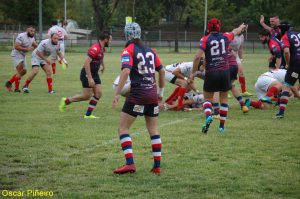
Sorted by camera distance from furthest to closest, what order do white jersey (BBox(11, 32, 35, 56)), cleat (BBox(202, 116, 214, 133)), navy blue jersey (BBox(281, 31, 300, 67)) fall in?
white jersey (BBox(11, 32, 35, 56)) → navy blue jersey (BBox(281, 31, 300, 67)) → cleat (BBox(202, 116, 214, 133))

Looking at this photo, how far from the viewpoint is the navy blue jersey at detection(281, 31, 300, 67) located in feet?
42.7

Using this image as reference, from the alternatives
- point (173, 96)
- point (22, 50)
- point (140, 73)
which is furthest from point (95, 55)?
point (22, 50)

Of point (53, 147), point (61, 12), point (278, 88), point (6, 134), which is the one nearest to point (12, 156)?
point (53, 147)

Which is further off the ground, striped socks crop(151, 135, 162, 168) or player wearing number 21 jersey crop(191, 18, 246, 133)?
player wearing number 21 jersey crop(191, 18, 246, 133)

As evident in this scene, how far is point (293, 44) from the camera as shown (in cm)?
1312

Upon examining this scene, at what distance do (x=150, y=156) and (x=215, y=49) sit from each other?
305cm

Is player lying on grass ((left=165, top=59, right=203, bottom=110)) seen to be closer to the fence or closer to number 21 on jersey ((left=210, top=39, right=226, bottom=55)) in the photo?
number 21 on jersey ((left=210, top=39, right=226, bottom=55))

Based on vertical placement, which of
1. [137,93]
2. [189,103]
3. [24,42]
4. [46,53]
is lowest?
[189,103]

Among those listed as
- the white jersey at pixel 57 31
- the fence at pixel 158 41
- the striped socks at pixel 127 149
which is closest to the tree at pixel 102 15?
the fence at pixel 158 41

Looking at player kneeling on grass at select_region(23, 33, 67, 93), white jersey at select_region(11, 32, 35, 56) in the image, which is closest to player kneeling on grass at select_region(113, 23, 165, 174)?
player kneeling on grass at select_region(23, 33, 67, 93)

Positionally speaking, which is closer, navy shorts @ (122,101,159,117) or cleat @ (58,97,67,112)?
navy shorts @ (122,101,159,117)

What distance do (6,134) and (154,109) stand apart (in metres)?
3.94

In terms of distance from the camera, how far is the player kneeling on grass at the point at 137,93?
7.80 meters

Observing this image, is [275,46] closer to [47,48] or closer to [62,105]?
[62,105]
